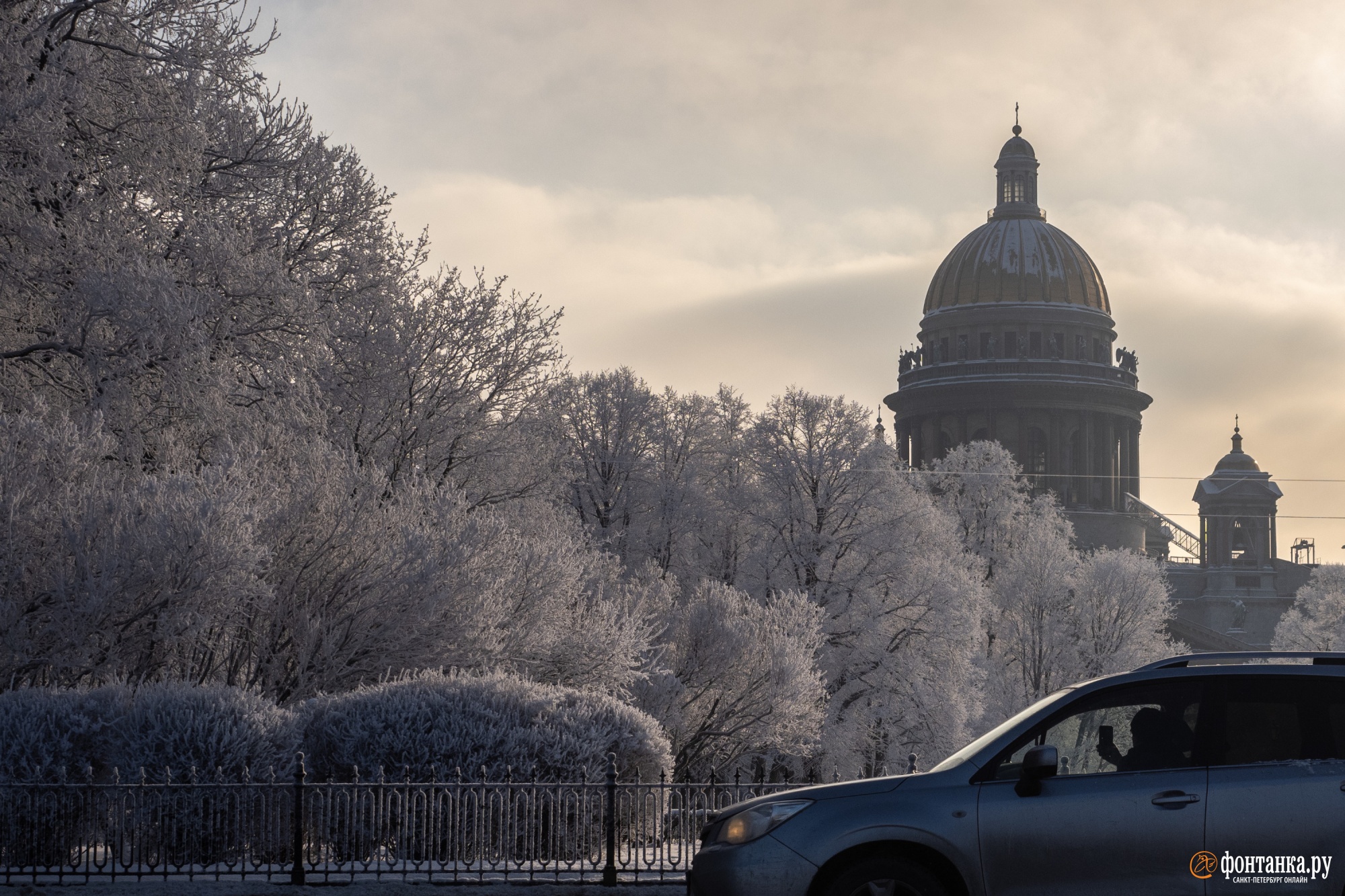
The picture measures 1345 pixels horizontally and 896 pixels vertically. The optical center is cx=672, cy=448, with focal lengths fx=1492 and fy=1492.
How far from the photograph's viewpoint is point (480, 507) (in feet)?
93.1

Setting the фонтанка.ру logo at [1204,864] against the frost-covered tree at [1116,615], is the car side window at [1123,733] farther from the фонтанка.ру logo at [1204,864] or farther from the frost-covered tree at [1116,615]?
the frost-covered tree at [1116,615]

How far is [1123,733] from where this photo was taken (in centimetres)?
835

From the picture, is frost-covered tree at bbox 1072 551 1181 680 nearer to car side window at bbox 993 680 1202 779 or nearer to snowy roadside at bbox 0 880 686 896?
snowy roadside at bbox 0 880 686 896

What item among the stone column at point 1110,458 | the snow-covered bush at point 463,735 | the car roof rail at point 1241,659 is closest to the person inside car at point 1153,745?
the car roof rail at point 1241,659

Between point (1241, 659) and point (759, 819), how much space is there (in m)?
2.94

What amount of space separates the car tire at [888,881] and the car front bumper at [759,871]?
0.18m

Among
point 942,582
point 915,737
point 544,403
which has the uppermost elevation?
point 544,403

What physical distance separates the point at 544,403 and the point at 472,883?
59.6 feet

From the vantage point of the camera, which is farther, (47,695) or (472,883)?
(47,695)

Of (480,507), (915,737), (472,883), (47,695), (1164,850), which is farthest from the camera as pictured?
(915,737)

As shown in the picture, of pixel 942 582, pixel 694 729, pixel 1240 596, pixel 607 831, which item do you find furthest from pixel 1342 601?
pixel 607 831

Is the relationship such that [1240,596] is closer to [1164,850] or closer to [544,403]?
[544,403]

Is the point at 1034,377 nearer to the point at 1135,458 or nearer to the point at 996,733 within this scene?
the point at 1135,458

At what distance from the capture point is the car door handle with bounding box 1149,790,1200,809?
800 cm
